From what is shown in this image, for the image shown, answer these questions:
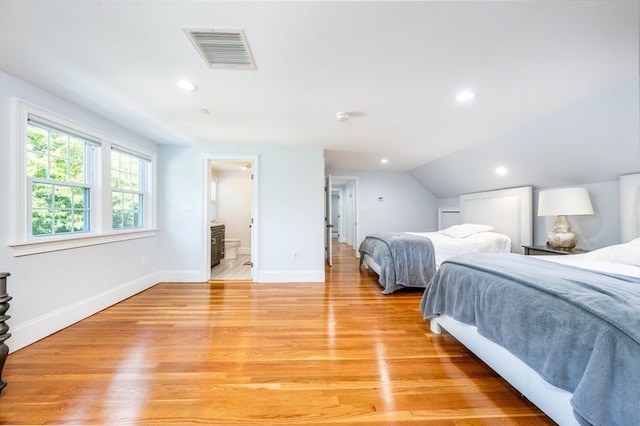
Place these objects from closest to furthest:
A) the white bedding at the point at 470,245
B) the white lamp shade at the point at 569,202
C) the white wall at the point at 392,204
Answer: the white lamp shade at the point at 569,202 < the white bedding at the point at 470,245 < the white wall at the point at 392,204

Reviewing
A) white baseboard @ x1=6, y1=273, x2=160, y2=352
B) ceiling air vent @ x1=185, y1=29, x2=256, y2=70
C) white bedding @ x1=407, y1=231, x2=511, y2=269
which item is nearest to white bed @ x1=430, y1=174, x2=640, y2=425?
white bedding @ x1=407, y1=231, x2=511, y2=269

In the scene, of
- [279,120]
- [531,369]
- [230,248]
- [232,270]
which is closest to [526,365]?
[531,369]

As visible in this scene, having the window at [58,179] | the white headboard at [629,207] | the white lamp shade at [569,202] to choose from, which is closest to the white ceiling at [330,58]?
the window at [58,179]

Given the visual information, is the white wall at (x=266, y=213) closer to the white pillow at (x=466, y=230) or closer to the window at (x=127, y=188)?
the window at (x=127, y=188)

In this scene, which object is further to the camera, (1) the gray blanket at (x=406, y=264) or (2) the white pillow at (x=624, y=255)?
(1) the gray blanket at (x=406, y=264)

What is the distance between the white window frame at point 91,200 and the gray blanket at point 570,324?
3.49 metres

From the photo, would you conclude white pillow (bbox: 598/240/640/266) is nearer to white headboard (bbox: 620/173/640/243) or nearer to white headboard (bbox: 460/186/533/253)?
white headboard (bbox: 620/173/640/243)

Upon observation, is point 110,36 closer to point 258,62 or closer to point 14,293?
point 258,62

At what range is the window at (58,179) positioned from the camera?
214 cm

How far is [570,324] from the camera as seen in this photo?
1.10 meters

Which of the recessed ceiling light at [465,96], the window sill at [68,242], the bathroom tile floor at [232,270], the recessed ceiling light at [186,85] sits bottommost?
the bathroom tile floor at [232,270]

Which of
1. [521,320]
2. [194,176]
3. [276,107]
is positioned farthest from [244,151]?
[521,320]

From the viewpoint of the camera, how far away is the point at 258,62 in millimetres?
1671

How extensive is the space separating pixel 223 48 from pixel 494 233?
435 centimetres
